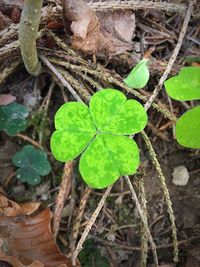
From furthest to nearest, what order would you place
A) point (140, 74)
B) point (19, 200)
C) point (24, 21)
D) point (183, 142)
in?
point (19, 200) → point (140, 74) → point (183, 142) → point (24, 21)

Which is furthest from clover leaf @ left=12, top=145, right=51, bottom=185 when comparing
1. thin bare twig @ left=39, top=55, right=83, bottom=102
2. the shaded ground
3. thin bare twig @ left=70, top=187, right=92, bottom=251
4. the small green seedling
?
the small green seedling

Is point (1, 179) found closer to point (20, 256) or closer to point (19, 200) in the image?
point (19, 200)

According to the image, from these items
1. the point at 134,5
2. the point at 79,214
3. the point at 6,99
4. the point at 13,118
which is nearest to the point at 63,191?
the point at 79,214

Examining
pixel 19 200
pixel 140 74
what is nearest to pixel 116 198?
pixel 19 200

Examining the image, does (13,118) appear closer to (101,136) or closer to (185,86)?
(101,136)

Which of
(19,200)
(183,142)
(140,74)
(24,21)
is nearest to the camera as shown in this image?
(24,21)

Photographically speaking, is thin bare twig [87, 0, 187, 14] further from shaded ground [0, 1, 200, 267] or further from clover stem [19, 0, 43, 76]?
clover stem [19, 0, 43, 76]
